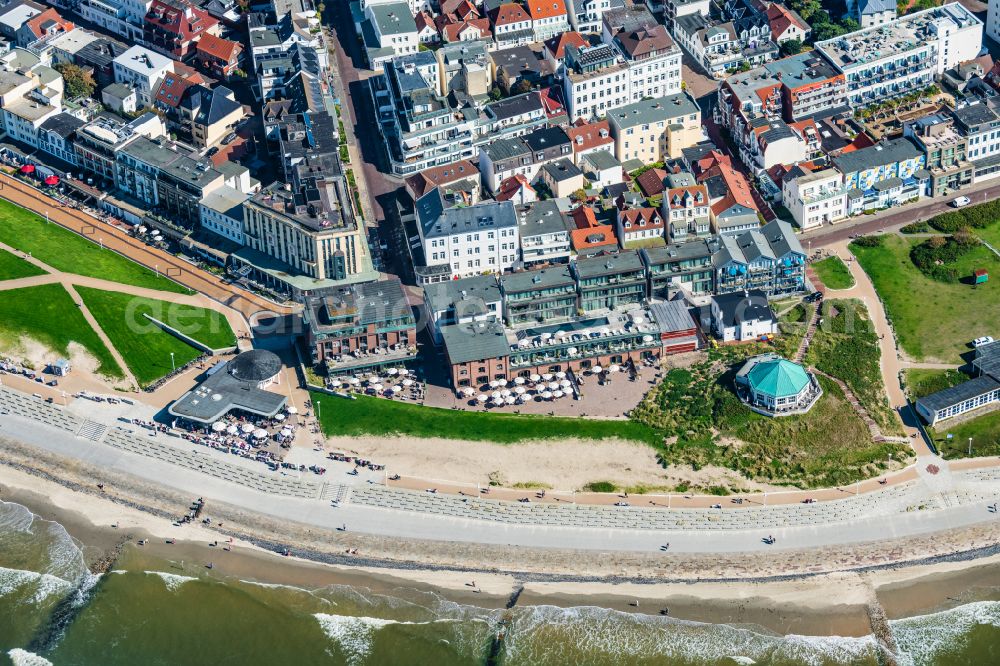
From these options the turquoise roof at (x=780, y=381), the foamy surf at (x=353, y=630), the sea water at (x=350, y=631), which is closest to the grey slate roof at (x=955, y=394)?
the turquoise roof at (x=780, y=381)

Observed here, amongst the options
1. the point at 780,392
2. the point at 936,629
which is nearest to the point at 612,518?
the point at 780,392

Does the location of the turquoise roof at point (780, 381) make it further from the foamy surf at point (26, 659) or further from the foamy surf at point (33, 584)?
the foamy surf at point (26, 659)

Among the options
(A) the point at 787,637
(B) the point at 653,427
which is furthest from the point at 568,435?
(A) the point at 787,637

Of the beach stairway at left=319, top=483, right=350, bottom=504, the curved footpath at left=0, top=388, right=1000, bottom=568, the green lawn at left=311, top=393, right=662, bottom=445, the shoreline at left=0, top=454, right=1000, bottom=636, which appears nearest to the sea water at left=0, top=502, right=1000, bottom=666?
the shoreline at left=0, top=454, right=1000, bottom=636

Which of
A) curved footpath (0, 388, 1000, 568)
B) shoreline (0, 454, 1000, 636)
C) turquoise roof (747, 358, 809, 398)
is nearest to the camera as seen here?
shoreline (0, 454, 1000, 636)

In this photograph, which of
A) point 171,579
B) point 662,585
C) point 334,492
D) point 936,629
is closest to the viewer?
point 936,629

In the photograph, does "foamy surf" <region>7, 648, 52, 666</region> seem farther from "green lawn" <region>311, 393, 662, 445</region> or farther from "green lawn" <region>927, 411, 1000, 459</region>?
"green lawn" <region>927, 411, 1000, 459</region>

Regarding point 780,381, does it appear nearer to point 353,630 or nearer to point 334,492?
point 334,492

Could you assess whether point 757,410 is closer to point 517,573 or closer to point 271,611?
point 517,573
